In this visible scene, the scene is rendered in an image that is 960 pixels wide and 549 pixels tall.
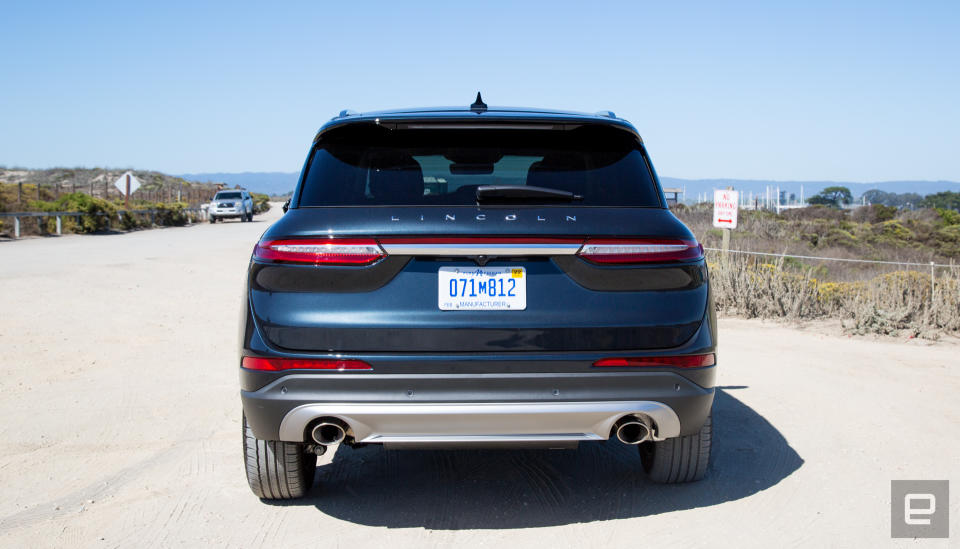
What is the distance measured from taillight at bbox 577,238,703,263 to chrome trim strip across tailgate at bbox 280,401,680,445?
1.90 ft

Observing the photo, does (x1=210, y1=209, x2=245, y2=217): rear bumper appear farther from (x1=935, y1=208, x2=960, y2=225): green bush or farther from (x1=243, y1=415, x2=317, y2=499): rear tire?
(x1=243, y1=415, x2=317, y2=499): rear tire

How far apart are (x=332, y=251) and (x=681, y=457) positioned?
1.99 m

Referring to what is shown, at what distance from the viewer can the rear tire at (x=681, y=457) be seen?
402cm

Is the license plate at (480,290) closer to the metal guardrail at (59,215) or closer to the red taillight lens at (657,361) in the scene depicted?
the red taillight lens at (657,361)

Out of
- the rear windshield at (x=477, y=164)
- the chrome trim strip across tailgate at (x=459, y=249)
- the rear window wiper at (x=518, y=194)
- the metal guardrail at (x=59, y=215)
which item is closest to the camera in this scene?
the chrome trim strip across tailgate at (x=459, y=249)

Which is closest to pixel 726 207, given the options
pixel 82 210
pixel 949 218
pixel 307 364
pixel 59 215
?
pixel 307 364

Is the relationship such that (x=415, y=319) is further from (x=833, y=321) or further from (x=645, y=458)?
(x=833, y=321)

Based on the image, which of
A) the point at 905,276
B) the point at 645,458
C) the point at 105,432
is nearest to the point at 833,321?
the point at 905,276

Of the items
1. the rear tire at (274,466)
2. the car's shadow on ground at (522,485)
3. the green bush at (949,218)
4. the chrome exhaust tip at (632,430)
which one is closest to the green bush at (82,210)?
the car's shadow on ground at (522,485)

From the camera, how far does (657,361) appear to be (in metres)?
3.38

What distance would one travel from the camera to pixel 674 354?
3.39 meters

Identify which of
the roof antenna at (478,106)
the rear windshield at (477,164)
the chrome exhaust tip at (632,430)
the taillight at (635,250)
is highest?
the roof antenna at (478,106)

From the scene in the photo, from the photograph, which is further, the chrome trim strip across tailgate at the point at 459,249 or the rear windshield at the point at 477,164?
the rear windshield at the point at 477,164

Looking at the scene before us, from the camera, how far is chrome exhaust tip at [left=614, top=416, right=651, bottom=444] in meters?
3.42
